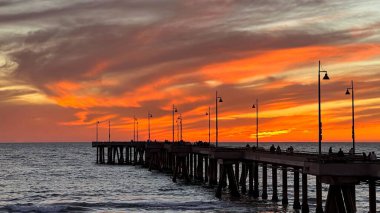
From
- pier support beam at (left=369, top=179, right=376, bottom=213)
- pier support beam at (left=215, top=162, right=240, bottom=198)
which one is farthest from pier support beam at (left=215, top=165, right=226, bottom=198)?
pier support beam at (left=369, top=179, right=376, bottom=213)

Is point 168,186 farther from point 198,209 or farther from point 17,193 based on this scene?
point 198,209

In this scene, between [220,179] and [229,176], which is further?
[229,176]

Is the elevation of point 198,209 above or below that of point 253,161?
below

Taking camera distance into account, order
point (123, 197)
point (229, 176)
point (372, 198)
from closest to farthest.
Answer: point (372, 198)
point (229, 176)
point (123, 197)

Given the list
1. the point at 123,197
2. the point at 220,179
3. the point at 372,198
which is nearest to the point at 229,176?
the point at 220,179

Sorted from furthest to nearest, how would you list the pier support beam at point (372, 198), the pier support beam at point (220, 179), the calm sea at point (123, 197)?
the pier support beam at point (220, 179) → the calm sea at point (123, 197) → the pier support beam at point (372, 198)

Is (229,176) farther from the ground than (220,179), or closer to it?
farther from the ground

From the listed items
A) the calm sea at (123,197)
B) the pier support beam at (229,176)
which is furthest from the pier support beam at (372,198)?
the pier support beam at (229,176)

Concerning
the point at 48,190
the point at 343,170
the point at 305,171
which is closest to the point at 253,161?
the point at 305,171

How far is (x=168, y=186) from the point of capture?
91188 millimetres

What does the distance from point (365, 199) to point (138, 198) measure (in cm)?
2526

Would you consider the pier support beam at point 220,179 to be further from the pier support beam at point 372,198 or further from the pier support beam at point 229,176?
the pier support beam at point 372,198

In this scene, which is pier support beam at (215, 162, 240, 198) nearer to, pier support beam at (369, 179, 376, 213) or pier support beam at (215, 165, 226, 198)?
pier support beam at (215, 165, 226, 198)

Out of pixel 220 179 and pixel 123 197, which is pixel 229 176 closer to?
pixel 220 179
